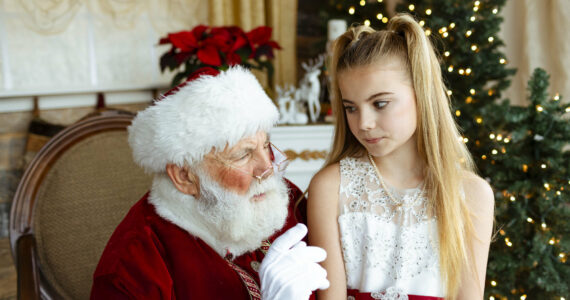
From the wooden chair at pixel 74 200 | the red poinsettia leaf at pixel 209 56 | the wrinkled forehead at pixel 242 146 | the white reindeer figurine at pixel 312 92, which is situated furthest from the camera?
the white reindeer figurine at pixel 312 92

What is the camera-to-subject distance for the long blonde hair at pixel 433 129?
1.29 m

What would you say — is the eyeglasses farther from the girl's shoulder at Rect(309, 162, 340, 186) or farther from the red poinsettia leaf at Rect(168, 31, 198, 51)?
the red poinsettia leaf at Rect(168, 31, 198, 51)

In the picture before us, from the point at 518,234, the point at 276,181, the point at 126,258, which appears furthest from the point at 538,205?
the point at 126,258

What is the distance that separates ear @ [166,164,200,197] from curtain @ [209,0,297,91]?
1829mm

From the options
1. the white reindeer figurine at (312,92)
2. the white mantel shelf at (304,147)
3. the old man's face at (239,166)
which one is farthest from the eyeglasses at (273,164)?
the white reindeer figurine at (312,92)

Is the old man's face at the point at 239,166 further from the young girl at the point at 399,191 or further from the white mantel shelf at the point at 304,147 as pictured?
the white mantel shelf at the point at 304,147

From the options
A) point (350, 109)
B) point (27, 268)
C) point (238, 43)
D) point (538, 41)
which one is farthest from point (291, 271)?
point (538, 41)

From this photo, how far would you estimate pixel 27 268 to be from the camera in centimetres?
135

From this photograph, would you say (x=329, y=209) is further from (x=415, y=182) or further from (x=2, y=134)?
(x=2, y=134)

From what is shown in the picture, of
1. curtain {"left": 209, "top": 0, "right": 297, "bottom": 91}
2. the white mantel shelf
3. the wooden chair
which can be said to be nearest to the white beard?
the wooden chair

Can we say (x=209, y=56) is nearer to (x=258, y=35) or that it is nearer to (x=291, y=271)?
(x=258, y=35)

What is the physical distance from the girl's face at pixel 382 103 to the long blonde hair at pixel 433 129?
0.02m

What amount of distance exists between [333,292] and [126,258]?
569mm

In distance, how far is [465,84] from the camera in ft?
7.79
